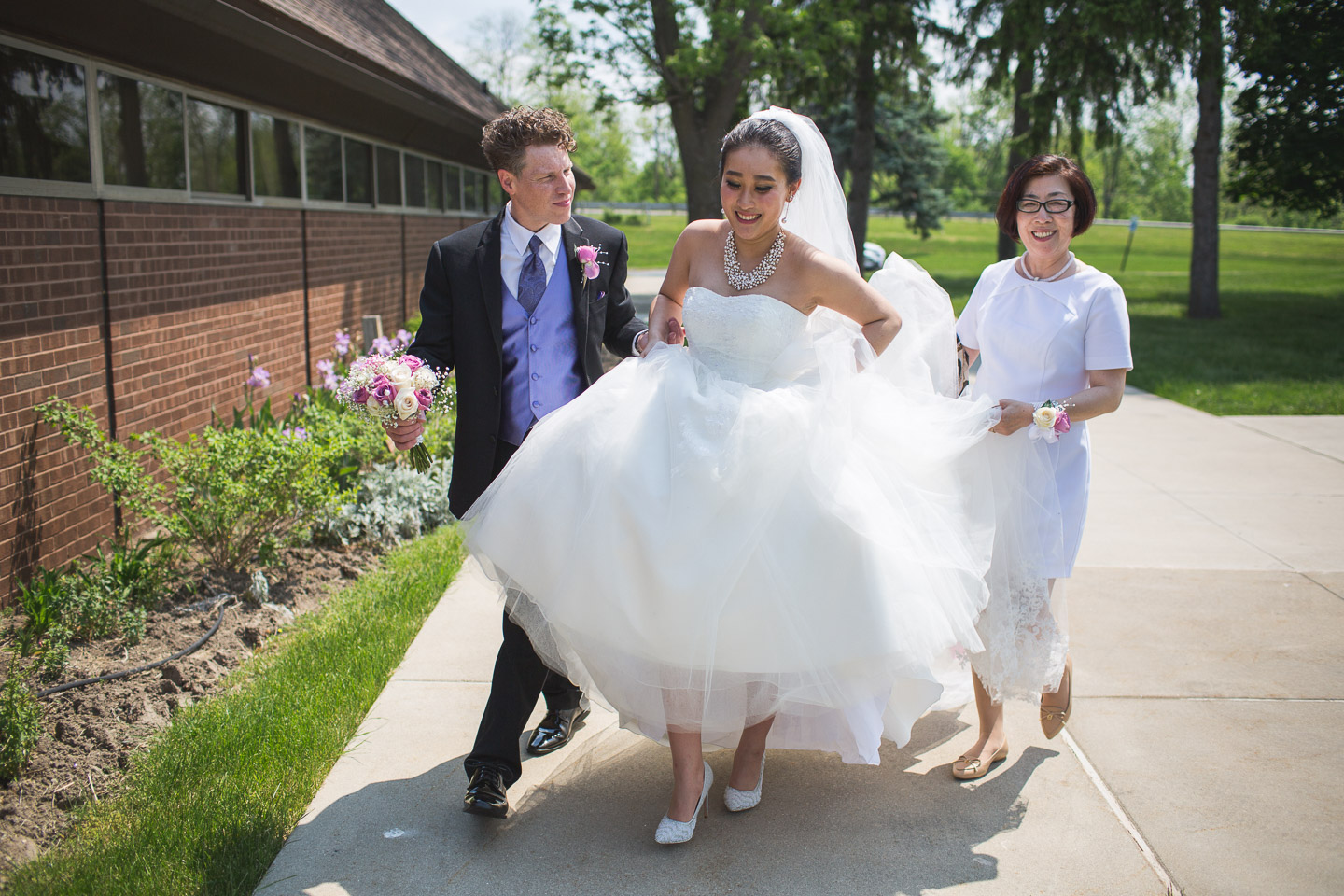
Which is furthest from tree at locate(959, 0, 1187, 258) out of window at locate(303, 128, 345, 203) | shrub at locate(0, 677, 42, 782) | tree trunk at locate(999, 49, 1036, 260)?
shrub at locate(0, 677, 42, 782)

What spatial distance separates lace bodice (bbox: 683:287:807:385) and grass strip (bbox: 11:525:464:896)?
6.79 feet

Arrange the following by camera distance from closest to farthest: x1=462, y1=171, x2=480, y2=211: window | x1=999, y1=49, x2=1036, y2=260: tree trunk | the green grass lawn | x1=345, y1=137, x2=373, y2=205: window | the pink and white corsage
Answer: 1. the pink and white corsage
2. x1=345, y1=137, x2=373, y2=205: window
3. the green grass lawn
4. x1=462, y1=171, x2=480, y2=211: window
5. x1=999, y1=49, x2=1036, y2=260: tree trunk

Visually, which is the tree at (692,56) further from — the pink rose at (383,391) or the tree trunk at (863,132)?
the pink rose at (383,391)

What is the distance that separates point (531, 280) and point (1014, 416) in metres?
1.79

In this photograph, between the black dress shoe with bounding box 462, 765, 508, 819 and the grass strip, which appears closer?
the grass strip

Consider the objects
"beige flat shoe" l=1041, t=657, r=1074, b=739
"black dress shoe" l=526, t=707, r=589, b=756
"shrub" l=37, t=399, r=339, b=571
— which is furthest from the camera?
"shrub" l=37, t=399, r=339, b=571

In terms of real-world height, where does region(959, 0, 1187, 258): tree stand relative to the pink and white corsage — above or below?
above

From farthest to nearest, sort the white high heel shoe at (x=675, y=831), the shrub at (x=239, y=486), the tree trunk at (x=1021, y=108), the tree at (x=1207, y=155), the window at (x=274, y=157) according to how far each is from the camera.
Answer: the tree trunk at (x=1021, y=108) < the tree at (x=1207, y=155) < the window at (x=274, y=157) < the shrub at (x=239, y=486) < the white high heel shoe at (x=675, y=831)

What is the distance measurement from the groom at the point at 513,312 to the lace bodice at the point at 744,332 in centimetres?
53

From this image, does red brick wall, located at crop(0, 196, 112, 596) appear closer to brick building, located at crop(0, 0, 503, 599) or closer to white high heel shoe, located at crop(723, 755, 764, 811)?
brick building, located at crop(0, 0, 503, 599)

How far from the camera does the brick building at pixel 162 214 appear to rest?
494cm

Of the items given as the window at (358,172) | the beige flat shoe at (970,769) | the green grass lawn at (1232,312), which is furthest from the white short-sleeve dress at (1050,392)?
the window at (358,172)

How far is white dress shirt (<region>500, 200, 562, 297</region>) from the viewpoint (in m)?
3.61

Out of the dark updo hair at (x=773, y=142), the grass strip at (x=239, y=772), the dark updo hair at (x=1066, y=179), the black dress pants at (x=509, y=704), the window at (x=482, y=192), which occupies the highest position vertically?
the window at (x=482, y=192)
